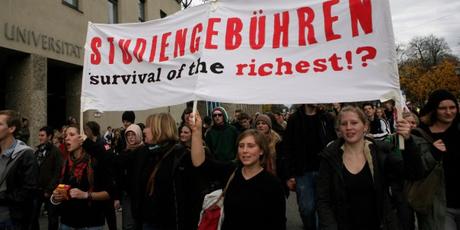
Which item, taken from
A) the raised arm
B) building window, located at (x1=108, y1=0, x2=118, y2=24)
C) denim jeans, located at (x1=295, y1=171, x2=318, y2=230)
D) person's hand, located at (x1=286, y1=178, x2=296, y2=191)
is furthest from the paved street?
building window, located at (x1=108, y1=0, x2=118, y2=24)

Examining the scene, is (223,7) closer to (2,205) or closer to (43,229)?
(2,205)

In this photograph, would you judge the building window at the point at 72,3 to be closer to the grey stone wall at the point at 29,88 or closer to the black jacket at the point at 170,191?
the grey stone wall at the point at 29,88

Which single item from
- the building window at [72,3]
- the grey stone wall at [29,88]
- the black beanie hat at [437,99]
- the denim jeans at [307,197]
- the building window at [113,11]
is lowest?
the denim jeans at [307,197]

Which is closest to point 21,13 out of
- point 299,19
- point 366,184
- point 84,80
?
point 84,80

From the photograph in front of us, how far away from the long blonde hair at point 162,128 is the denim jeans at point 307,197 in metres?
2.07

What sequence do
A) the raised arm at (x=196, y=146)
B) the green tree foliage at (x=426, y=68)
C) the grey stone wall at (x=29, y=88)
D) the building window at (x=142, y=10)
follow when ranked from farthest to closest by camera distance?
the green tree foliage at (x=426, y=68) < the building window at (x=142, y=10) < the grey stone wall at (x=29, y=88) < the raised arm at (x=196, y=146)

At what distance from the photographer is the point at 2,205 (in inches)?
138

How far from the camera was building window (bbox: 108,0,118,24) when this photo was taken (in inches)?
647

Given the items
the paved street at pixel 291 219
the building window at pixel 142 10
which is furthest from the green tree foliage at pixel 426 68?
the paved street at pixel 291 219

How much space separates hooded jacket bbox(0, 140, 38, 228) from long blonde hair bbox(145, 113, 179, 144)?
1069 millimetres

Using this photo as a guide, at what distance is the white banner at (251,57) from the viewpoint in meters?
3.46

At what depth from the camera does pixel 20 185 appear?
3584 mm

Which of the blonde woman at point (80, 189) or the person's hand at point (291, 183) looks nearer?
the blonde woman at point (80, 189)

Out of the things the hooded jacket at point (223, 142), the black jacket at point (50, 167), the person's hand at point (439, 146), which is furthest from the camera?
the hooded jacket at point (223, 142)
